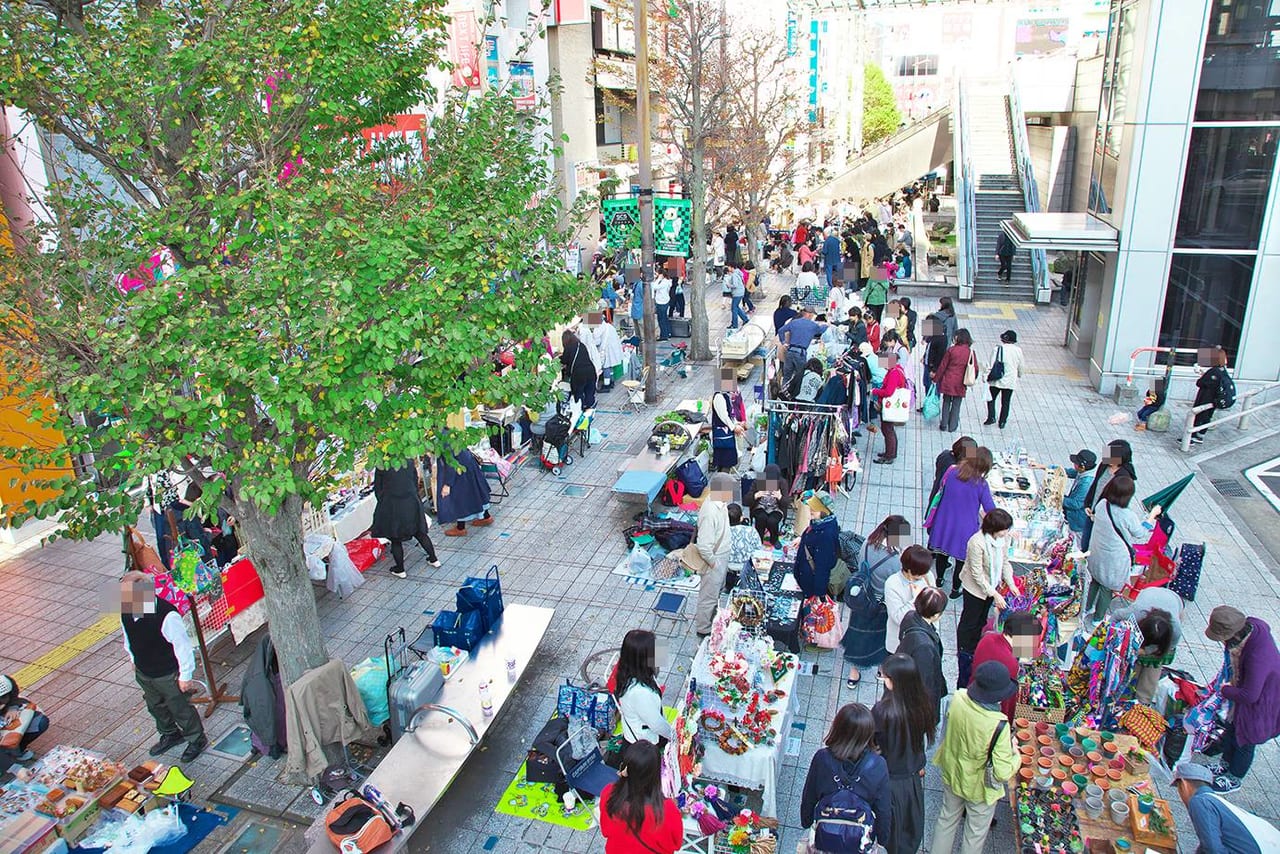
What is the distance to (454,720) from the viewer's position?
711cm

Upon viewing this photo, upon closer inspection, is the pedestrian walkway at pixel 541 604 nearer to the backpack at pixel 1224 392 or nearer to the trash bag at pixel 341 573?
the trash bag at pixel 341 573

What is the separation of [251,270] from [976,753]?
18.4ft

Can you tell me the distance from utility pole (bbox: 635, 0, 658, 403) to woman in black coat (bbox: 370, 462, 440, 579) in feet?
22.3

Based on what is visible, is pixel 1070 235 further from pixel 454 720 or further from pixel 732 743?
pixel 454 720

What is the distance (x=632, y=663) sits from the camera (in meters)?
6.30

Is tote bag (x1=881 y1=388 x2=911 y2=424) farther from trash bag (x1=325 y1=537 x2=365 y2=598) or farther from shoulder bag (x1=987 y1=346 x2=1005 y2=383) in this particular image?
trash bag (x1=325 y1=537 x2=365 y2=598)

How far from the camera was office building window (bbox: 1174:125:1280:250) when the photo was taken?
45.6ft

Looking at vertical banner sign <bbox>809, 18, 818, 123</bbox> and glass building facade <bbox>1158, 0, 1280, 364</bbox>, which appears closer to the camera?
glass building facade <bbox>1158, 0, 1280, 364</bbox>

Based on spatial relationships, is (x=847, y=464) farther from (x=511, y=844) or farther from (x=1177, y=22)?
(x=1177, y=22)

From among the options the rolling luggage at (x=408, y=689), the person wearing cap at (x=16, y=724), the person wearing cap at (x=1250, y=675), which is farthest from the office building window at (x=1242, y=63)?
the person wearing cap at (x=16, y=724)

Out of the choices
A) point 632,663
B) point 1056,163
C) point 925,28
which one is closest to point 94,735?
point 632,663

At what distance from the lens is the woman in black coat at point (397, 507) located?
32.8 ft

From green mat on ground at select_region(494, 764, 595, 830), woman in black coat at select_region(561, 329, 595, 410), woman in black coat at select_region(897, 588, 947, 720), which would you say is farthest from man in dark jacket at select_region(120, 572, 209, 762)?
woman in black coat at select_region(561, 329, 595, 410)

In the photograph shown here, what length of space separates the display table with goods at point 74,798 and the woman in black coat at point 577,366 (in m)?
8.96
